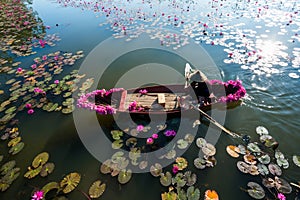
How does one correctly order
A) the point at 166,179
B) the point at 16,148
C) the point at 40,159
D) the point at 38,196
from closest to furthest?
the point at 38,196 → the point at 166,179 → the point at 40,159 → the point at 16,148

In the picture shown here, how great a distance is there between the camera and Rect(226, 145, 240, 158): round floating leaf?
4225 mm

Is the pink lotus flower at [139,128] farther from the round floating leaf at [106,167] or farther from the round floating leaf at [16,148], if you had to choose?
the round floating leaf at [16,148]

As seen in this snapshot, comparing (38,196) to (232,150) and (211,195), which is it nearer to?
(211,195)

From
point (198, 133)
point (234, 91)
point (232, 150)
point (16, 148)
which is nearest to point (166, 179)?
point (198, 133)

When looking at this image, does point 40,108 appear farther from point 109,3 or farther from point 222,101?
point 109,3

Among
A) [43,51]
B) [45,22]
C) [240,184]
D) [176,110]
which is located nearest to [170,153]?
[176,110]

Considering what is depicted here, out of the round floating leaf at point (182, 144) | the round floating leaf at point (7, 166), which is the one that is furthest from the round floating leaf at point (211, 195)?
the round floating leaf at point (7, 166)

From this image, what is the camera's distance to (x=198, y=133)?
4867 millimetres

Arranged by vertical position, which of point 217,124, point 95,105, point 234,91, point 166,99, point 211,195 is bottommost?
point 211,195

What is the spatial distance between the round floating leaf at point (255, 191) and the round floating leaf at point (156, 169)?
1.72 metres

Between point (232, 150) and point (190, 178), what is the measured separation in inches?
48.5

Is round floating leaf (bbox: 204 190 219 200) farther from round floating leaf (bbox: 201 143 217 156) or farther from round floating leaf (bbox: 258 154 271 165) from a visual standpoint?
round floating leaf (bbox: 258 154 271 165)

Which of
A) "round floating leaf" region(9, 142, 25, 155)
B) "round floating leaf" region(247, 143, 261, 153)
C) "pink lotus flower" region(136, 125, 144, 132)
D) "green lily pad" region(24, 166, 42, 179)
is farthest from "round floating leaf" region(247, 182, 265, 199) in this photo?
"round floating leaf" region(9, 142, 25, 155)

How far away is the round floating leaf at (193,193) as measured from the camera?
11.5 ft
